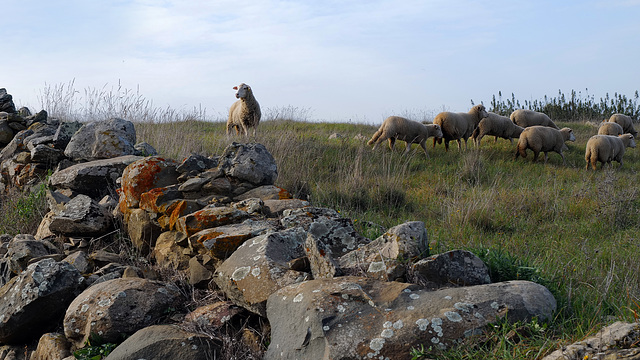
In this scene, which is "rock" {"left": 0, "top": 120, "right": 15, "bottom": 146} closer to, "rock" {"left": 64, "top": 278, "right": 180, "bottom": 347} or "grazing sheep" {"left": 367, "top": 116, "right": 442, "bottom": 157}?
"grazing sheep" {"left": 367, "top": 116, "right": 442, "bottom": 157}

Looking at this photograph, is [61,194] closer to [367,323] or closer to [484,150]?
[367,323]

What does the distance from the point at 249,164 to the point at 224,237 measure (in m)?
1.63

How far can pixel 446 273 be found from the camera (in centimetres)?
330

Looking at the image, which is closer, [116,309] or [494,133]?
[116,309]

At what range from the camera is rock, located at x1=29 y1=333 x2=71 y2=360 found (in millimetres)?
3768

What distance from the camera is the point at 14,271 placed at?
5035mm

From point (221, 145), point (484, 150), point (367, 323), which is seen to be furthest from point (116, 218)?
point (484, 150)

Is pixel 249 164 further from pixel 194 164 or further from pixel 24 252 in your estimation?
pixel 24 252

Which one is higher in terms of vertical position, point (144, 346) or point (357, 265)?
point (357, 265)

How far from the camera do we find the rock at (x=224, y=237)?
13.5 feet

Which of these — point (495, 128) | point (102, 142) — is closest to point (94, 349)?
point (102, 142)

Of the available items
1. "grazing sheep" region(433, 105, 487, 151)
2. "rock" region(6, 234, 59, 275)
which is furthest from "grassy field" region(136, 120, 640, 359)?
"rock" region(6, 234, 59, 275)

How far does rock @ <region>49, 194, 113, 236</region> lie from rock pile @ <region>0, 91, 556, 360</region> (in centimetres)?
1

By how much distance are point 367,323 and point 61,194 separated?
5449 millimetres
